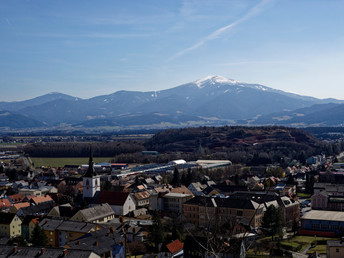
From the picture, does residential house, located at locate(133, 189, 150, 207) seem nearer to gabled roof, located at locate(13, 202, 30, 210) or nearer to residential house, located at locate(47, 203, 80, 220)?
residential house, located at locate(47, 203, 80, 220)

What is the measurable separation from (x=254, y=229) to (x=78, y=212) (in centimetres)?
1121

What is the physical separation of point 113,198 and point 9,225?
27.4 feet

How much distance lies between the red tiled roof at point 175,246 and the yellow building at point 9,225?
11.0 m

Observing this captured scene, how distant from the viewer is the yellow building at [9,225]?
88.9 ft

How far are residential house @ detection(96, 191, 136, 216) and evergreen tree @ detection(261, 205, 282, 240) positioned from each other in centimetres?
1071

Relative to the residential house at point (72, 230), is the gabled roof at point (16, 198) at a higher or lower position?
lower

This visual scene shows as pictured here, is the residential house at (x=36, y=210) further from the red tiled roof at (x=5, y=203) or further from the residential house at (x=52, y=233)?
the residential house at (x=52, y=233)

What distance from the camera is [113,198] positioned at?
33156 millimetres

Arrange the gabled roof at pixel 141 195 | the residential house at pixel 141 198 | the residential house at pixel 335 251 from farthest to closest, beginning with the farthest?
1. the gabled roof at pixel 141 195
2. the residential house at pixel 141 198
3. the residential house at pixel 335 251

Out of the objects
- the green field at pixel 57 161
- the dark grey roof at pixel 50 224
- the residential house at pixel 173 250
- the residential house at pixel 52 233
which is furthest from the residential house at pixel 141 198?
the green field at pixel 57 161

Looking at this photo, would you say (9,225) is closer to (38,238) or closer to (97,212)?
(38,238)

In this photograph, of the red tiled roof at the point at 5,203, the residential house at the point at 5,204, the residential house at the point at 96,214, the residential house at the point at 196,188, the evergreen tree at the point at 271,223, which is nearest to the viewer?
the evergreen tree at the point at 271,223

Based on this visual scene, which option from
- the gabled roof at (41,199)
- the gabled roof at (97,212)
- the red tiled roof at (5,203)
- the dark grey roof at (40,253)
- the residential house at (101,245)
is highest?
the dark grey roof at (40,253)

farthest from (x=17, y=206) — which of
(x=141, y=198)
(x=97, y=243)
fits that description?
(x=97, y=243)
